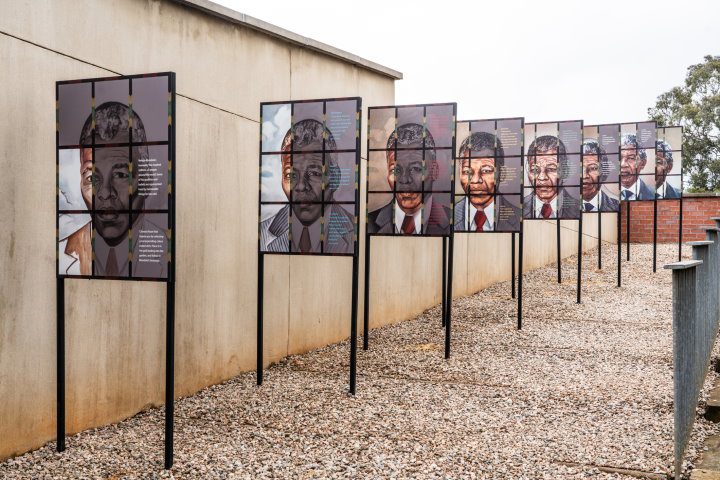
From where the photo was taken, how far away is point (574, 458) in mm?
4004

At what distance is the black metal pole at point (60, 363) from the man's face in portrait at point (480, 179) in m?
5.22

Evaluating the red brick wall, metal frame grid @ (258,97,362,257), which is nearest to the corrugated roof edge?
metal frame grid @ (258,97,362,257)

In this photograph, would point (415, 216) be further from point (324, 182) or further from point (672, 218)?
point (672, 218)

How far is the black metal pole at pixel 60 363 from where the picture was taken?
159 inches

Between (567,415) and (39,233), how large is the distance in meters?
3.55

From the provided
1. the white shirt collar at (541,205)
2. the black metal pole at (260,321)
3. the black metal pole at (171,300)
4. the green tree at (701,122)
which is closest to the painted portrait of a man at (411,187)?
the black metal pole at (260,321)

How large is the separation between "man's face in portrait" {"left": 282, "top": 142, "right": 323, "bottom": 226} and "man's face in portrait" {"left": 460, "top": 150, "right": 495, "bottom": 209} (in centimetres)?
319

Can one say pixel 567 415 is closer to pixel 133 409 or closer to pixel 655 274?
pixel 133 409

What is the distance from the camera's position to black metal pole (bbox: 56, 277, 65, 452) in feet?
13.3

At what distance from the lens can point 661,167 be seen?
43.7 feet

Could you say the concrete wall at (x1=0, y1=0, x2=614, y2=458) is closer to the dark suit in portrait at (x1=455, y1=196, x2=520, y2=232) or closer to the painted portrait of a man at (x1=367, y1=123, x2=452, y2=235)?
the painted portrait of a man at (x1=367, y1=123, x2=452, y2=235)

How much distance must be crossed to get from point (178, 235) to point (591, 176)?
7.69 metres

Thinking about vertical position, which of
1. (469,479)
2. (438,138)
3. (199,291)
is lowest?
(469,479)

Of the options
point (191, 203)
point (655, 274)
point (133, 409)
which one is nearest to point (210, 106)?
point (191, 203)
